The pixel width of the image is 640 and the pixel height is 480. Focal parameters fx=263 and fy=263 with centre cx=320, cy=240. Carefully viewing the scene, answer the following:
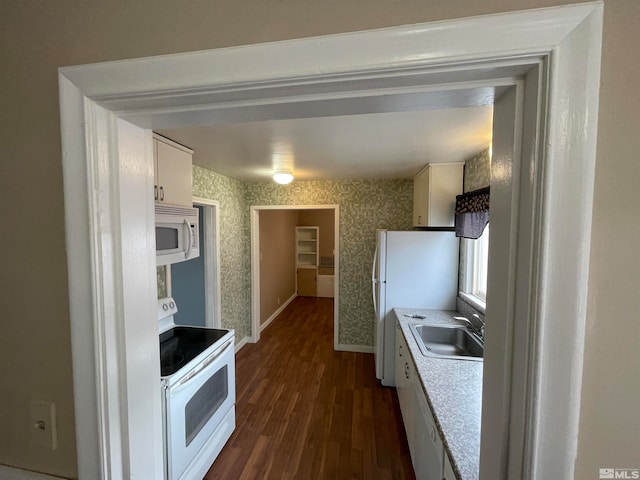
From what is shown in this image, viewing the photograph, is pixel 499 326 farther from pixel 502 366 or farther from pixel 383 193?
pixel 383 193

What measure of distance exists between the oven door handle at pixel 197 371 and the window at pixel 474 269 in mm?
2107

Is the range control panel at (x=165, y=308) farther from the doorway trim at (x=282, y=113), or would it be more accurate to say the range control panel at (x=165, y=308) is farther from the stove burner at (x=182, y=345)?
the doorway trim at (x=282, y=113)

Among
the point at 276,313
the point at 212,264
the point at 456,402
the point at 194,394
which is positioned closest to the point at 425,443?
the point at 456,402

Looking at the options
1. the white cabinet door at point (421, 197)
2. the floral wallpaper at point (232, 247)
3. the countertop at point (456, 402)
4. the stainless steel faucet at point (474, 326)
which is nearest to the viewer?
the countertop at point (456, 402)

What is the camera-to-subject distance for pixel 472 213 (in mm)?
2102

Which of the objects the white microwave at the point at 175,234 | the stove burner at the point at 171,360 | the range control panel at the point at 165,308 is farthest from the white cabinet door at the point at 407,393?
the range control panel at the point at 165,308

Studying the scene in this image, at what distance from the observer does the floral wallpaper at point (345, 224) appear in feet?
11.0

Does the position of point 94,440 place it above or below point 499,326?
below

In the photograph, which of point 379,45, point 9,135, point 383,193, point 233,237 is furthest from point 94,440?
point 383,193

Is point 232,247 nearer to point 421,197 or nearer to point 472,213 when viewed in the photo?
point 421,197

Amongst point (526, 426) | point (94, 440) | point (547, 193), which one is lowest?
point (94, 440)

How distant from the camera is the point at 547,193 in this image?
386mm

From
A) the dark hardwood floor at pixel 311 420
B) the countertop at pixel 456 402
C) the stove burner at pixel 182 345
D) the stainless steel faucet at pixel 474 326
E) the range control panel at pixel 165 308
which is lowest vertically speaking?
the dark hardwood floor at pixel 311 420

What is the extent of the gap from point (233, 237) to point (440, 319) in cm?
261
